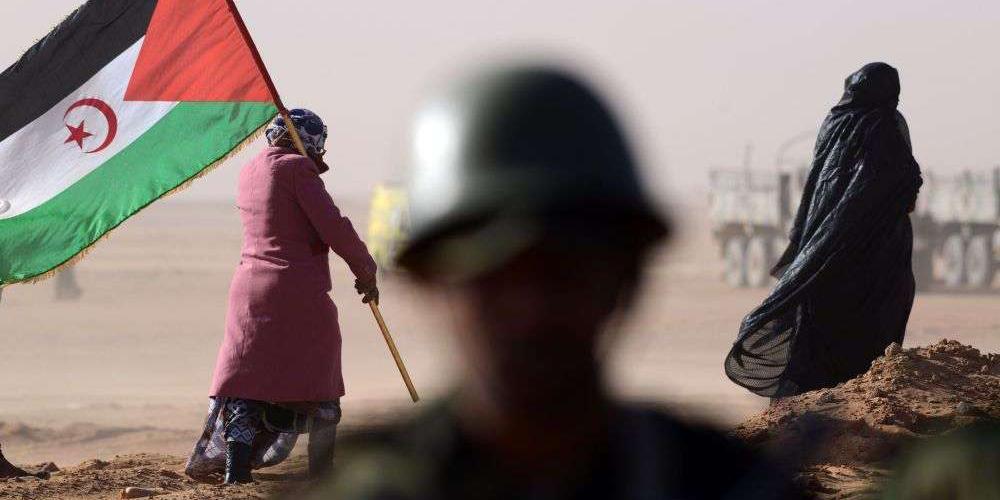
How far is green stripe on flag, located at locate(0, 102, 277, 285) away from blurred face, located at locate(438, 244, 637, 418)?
16.9 feet

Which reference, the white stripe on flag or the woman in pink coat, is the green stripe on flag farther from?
the woman in pink coat

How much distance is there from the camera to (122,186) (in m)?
5.99

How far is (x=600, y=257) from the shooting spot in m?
0.92

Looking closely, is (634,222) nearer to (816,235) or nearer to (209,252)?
(816,235)

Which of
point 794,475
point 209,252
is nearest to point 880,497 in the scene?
point 794,475

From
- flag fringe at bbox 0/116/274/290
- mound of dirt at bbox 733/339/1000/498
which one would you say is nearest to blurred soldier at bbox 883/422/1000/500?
mound of dirt at bbox 733/339/1000/498

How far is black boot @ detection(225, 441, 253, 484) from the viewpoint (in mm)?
5594

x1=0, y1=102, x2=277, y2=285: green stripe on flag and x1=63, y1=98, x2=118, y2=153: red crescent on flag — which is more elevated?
x1=63, y1=98, x2=118, y2=153: red crescent on flag

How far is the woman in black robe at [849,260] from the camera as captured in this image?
6.76 metres

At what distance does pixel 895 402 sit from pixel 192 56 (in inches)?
117

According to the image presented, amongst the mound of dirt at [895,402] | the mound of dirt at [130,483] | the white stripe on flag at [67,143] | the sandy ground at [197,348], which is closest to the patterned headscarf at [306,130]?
the white stripe on flag at [67,143]

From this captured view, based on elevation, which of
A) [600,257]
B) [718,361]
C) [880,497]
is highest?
[600,257]

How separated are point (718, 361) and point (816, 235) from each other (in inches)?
416

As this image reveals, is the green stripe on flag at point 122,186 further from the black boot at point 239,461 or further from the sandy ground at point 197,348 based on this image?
the sandy ground at point 197,348
